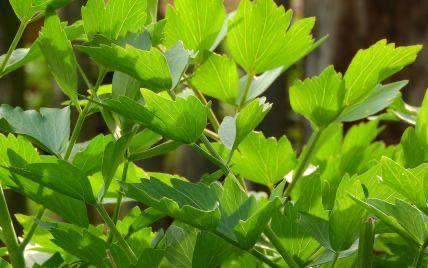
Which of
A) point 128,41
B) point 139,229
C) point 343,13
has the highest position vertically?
point 128,41

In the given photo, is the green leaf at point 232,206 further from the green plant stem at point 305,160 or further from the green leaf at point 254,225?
the green plant stem at point 305,160

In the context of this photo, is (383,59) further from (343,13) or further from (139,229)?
(343,13)

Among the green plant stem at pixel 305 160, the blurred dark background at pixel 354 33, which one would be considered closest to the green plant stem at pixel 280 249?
the green plant stem at pixel 305 160

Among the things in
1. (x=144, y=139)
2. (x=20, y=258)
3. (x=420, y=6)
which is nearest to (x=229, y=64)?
(x=144, y=139)

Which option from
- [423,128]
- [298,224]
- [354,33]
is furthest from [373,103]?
[354,33]

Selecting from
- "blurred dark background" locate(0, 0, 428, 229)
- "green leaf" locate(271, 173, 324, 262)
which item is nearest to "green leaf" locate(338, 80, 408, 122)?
"green leaf" locate(271, 173, 324, 262)

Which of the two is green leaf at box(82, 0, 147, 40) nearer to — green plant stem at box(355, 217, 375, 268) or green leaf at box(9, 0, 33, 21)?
green leaf at box(9, 0, 33, 21)

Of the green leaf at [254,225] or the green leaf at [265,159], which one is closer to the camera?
the green leaf at [254,225]
